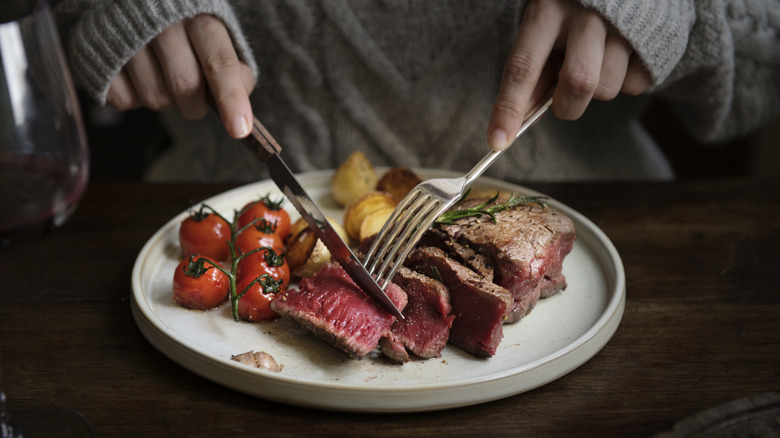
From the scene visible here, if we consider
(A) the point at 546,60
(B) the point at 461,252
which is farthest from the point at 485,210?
(A) the point at 546,60

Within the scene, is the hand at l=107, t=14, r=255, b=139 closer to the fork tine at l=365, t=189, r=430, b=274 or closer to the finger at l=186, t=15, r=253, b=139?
the finger at l=186, t=15, r=253, b=139

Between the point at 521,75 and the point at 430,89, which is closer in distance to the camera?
the point at 521,75

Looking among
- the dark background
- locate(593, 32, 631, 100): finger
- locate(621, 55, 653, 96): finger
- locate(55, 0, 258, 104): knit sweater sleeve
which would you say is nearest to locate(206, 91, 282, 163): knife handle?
locate(55, 0, 258, 104): knit sweater sleeve

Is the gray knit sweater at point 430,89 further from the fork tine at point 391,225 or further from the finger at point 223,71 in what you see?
the fork tine at point 391,225

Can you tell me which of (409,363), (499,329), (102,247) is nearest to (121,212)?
(102,247)

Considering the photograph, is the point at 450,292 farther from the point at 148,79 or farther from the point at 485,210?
the point at 148,79

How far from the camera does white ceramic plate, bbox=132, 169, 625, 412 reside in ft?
3.75

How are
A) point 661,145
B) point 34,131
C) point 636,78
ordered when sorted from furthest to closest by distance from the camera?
1. point 661,145
2. point 636,78
3. point 34,131

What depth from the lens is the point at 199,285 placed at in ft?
4.62

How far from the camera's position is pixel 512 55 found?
57.6 inches

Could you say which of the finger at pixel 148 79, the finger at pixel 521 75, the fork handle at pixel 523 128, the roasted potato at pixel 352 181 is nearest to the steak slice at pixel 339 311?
the fork handle at pixel 523 128

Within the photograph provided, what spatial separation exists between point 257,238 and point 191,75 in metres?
0.41

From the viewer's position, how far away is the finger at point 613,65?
1550mm

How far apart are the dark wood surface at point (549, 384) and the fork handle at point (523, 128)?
1.51 ft
